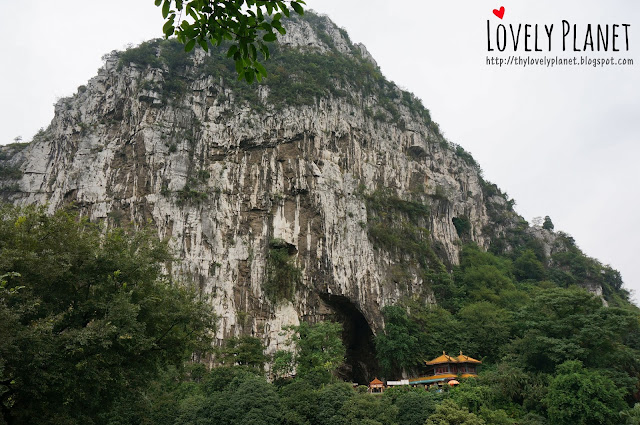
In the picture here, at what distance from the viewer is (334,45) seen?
188 ft

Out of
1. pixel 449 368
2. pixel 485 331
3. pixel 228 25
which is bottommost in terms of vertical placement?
pixel 449 368

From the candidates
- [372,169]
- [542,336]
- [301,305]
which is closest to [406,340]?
[301,305]

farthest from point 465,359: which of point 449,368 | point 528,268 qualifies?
point 528,268

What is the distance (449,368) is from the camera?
3072 centimetres

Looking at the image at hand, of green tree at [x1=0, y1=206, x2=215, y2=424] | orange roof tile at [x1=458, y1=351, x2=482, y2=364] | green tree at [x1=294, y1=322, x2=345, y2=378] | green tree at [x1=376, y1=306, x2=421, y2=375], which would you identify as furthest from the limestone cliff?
green tree at [x1=0, y1=206, x2=215, y2=424]

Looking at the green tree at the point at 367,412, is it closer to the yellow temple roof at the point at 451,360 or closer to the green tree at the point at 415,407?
the green tree at the point at 415,407

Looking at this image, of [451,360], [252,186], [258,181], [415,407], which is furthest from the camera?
[258,181]

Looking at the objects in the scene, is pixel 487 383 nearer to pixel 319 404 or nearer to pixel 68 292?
pixel 319 404

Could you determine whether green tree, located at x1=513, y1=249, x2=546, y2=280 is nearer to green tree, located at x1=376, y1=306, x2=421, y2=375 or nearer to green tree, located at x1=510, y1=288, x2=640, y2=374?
green tree, located at x1=376, y1=306, x2=421, y2=375

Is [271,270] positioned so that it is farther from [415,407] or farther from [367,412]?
[415,407]

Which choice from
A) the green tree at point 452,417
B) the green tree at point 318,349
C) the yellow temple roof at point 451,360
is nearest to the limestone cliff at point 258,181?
the green tree at point 318,349

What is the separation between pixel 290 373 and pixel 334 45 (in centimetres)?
4005

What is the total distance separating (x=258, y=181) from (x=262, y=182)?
0.36 m

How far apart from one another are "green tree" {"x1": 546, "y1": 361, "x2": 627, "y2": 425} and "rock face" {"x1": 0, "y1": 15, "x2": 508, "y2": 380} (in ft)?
49.0
